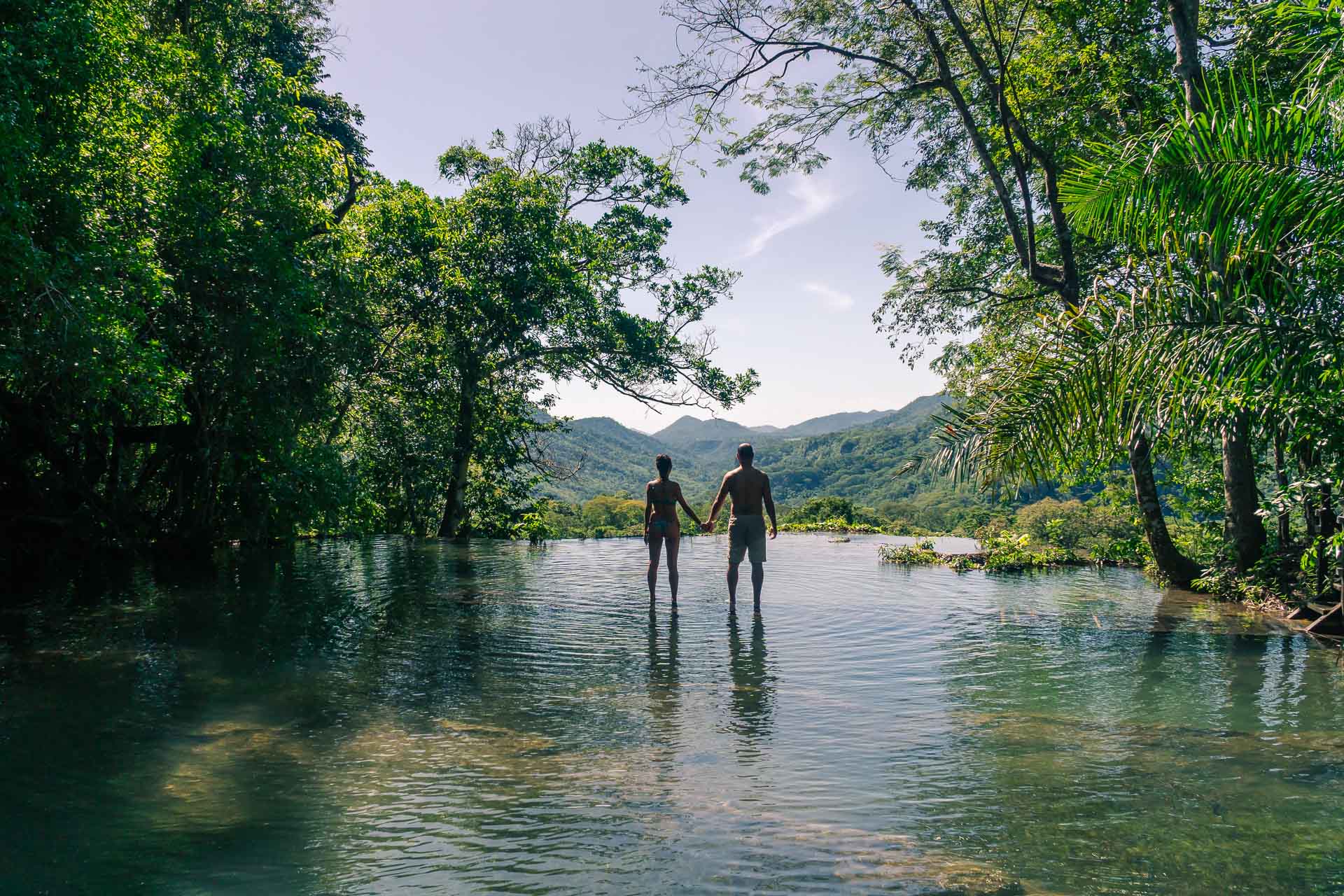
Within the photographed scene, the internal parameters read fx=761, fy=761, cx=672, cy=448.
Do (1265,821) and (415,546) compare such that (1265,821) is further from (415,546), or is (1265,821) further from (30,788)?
(415,546)

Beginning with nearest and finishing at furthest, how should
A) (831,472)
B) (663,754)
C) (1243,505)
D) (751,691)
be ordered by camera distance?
(663,754)
(751,691)
(1243,505)
(831,472)

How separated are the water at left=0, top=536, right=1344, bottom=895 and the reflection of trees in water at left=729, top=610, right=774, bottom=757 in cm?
Answer: 4

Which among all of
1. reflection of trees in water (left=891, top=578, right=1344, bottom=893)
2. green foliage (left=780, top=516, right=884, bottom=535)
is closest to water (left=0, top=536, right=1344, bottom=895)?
reflection of trees in water (left=891, top=578, right=1344, bottom=893)

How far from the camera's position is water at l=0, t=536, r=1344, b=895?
3.33m

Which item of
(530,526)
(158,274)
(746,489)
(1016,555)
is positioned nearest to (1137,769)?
(746,489)

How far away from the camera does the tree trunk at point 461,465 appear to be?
20.6m

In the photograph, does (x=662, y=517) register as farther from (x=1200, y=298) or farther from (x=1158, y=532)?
(x=1158, y=532)

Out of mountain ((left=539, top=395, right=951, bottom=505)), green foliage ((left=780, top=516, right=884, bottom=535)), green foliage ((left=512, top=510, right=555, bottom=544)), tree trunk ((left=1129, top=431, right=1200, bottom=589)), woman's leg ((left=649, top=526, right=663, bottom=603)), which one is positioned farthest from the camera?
mountain ((left=539, top=395, right=951, bottom=505))

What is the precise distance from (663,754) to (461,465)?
60.1 ft

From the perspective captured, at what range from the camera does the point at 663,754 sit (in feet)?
15.5

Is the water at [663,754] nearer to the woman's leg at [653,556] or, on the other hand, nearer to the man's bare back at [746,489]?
the woman's leg at [653,556]

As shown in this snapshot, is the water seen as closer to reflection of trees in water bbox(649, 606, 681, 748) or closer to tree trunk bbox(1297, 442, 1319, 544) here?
reflection of trees in water bbox(649, 606, 681, 748)

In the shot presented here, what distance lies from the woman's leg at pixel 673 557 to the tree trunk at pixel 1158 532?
7600 mm

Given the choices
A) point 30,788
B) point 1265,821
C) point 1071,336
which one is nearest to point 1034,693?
point 1265,821
